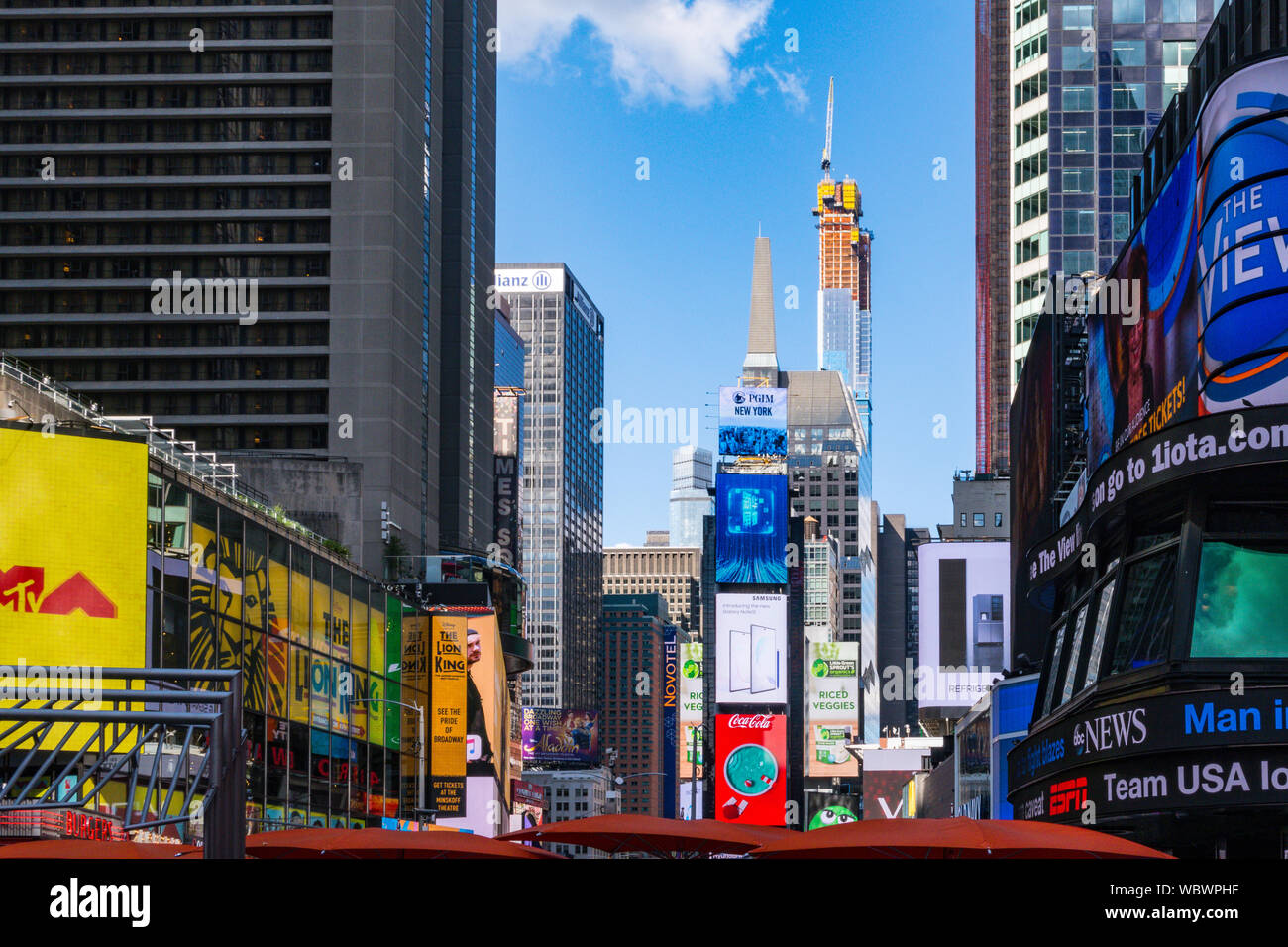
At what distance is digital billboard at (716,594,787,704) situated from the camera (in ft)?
525

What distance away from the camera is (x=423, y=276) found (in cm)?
11988

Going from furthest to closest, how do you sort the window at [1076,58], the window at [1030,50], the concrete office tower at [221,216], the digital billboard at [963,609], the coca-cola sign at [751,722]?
the coca-cola sign at [751,722]
the window at [1030,50]
the window at [1076,58]
the concrete office tower at [221,216]
the digital billboard at [963,609]

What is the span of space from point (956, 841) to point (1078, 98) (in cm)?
11241

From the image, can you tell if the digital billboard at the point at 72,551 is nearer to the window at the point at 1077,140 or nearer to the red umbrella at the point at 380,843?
the red umbrella at the point at 380,843

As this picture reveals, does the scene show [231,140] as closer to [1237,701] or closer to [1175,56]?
[1175,56]

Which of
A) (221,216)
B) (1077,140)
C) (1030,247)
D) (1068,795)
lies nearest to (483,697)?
(221,216)

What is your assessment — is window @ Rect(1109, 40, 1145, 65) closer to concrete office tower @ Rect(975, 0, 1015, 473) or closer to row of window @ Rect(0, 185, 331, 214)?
concrete office tower @ Rect(975, 0, 1015, 473)

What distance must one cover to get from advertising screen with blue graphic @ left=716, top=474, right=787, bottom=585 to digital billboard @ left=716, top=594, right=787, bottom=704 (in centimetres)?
226

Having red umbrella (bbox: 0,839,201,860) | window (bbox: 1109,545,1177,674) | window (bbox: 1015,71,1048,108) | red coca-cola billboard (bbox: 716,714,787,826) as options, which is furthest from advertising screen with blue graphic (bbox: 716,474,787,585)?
red umbrella (bbox: 0,839,201,860)

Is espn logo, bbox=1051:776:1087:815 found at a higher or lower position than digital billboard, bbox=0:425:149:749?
lower

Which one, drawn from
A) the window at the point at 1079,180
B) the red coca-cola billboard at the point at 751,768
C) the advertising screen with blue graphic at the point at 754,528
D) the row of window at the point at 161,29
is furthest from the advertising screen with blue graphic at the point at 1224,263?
the advertising screen with blue graphic at the point at 754,528

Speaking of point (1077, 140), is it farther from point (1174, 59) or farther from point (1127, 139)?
point (1174, 59)

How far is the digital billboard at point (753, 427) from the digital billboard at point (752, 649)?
14.8 m

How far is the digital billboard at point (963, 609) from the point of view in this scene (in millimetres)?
103688
